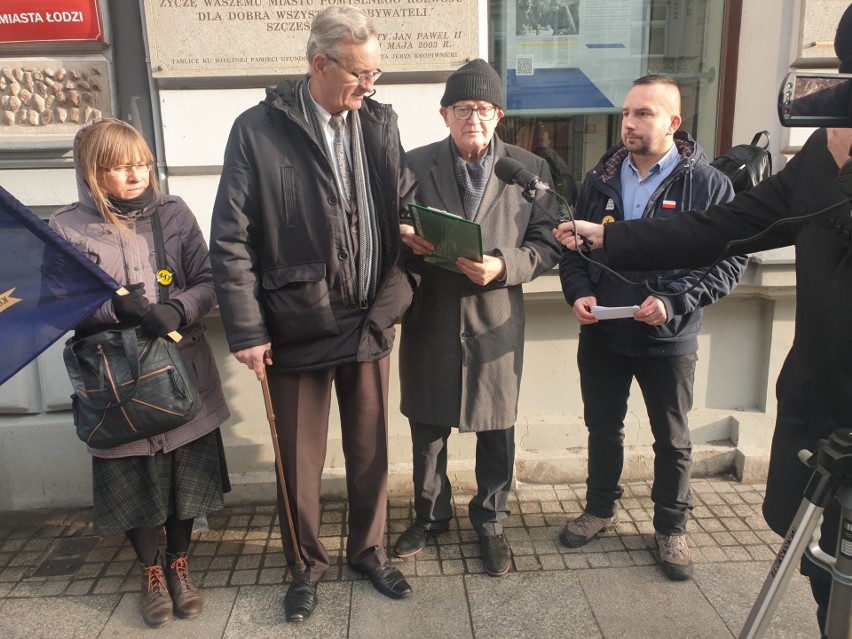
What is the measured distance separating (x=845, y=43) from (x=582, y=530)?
7.67 ft

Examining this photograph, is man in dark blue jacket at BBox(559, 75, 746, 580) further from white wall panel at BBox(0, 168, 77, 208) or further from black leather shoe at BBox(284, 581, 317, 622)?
white wall panel at BBox(0, 168, 77, 208)

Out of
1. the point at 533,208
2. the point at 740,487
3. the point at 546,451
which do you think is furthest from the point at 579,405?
the point at 533,208

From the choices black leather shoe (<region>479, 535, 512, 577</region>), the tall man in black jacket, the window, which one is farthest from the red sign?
black leather shoe (<region>479, 535, 512, 577</region>)

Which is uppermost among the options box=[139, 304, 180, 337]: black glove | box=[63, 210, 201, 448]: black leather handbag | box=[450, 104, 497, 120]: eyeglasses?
box=[450, 104, 497, 120]: eyeglasses

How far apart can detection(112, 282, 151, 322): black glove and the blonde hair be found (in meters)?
0.28

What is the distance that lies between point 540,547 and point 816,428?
171cm

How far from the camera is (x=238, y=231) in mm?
2543

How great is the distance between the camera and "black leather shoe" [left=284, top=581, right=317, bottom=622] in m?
2.79

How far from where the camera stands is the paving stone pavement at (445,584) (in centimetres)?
275

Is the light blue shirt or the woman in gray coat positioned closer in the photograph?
the woman in gray coat

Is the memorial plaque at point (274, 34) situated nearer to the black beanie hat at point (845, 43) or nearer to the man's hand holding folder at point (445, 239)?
the man's hand holding folder at point (445, 239)

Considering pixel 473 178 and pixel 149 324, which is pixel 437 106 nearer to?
pixel 473 178

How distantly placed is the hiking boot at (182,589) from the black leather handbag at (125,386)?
637 mm

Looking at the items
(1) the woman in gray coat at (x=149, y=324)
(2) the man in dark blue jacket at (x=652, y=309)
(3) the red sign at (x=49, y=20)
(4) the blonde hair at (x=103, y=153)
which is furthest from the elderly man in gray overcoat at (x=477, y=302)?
(3) the red sign at (x=49, y=20)
